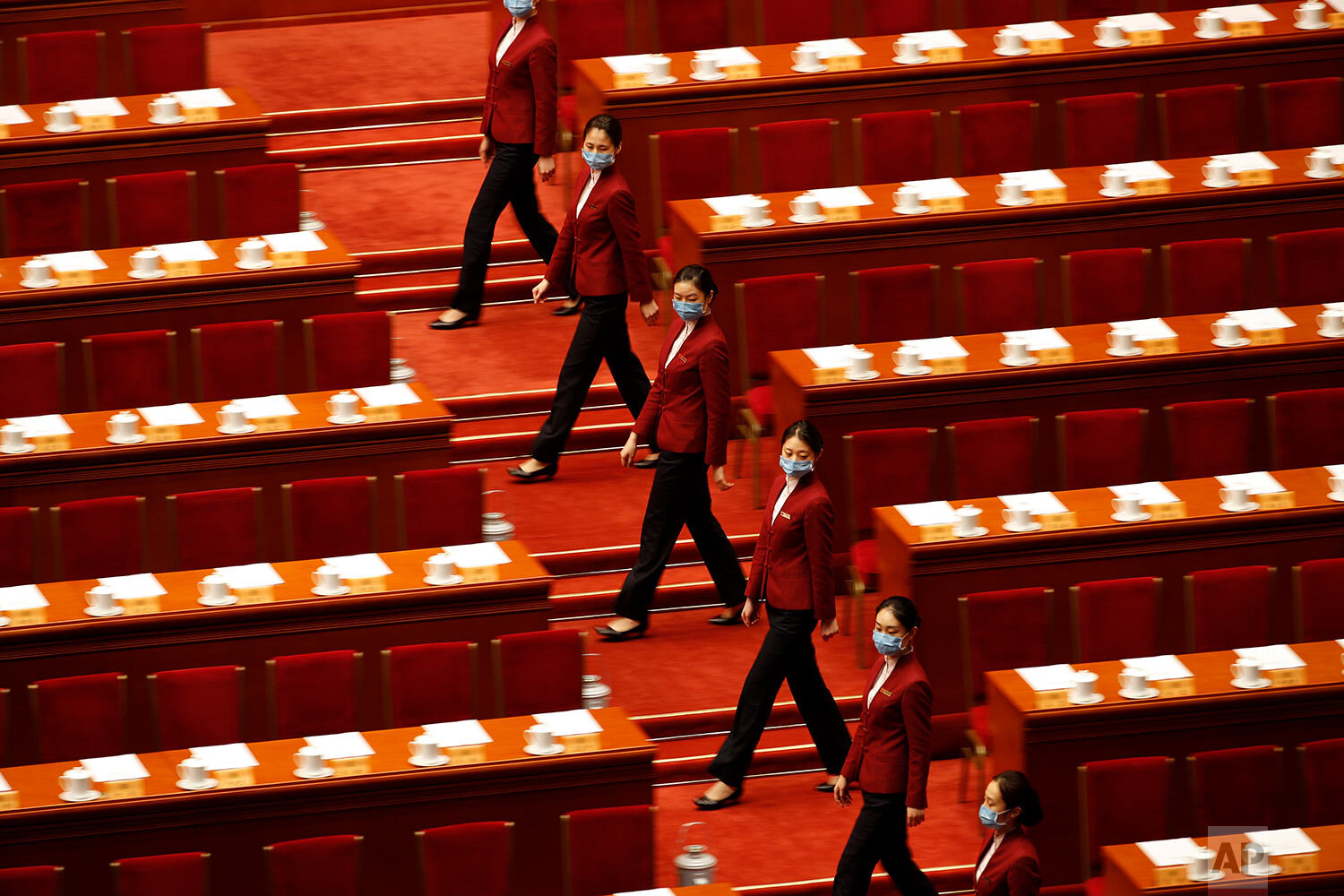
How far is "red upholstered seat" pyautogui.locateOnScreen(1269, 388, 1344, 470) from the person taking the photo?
714 cm

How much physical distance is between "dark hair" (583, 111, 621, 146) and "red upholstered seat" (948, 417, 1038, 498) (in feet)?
4.50

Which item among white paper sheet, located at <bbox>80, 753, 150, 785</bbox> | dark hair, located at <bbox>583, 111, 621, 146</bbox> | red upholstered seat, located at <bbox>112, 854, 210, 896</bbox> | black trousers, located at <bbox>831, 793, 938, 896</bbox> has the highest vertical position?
dark hair, located at <bbox>583, 111, 621, 146</bbox>

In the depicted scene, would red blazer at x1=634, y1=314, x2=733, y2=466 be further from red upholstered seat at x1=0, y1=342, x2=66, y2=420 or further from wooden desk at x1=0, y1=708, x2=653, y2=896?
red upholstered seat at x1=0, y1=342, x2=66, y2=420

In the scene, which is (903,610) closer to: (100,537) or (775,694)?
(775,694)

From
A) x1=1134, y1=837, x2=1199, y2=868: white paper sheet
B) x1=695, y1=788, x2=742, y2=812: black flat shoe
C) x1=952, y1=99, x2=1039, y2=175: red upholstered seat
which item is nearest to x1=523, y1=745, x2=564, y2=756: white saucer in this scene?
x1=695, y1=788, x2=742, y2=812: black flat shoe

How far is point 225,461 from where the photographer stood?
674 centimetres

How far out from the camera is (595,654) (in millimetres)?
6742

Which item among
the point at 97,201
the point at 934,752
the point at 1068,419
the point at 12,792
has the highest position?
the point at 97,201

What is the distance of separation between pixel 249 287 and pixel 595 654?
5.67ft

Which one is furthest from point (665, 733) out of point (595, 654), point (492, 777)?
point (492, 777)

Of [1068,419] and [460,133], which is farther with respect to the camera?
[460,133]

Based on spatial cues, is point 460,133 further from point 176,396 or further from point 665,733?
point 665,733

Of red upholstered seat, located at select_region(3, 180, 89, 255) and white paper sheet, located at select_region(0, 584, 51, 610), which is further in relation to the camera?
red upholstered seat, located at select_region(3, 180, 89, 255)

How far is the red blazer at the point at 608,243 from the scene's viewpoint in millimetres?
7047
